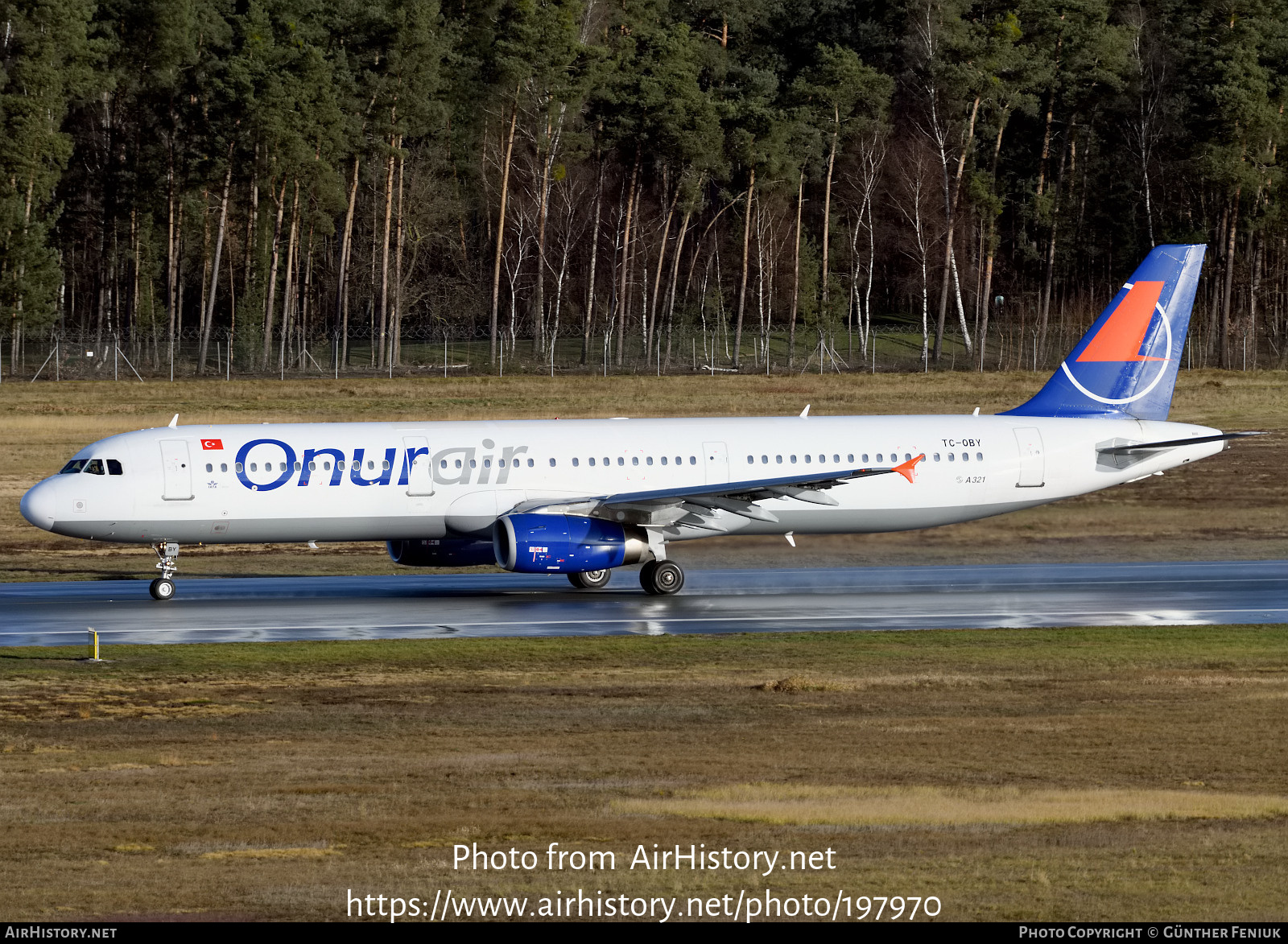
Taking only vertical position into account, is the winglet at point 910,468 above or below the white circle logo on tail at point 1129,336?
below

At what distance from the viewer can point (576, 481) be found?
33969 millimetres

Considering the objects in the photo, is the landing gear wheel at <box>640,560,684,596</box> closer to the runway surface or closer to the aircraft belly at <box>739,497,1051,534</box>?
the runway surface

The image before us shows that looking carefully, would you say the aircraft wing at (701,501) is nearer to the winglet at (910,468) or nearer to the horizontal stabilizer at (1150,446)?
the winglet at (910,468)

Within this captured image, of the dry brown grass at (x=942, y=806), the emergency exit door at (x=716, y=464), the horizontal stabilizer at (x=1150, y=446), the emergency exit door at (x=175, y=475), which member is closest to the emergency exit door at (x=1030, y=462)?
the horizontal stabilizer at (x=1150, y=446)

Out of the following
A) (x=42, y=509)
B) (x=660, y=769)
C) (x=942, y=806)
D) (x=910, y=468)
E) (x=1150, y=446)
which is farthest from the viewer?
(x=1150, y=446)

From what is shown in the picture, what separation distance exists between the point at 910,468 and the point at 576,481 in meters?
6.90

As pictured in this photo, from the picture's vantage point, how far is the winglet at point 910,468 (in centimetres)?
3428

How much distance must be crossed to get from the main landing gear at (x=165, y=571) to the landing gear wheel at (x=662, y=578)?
929 centimetres

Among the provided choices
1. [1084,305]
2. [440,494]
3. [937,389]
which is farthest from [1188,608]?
[1084,305]

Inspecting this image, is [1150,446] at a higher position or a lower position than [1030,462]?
higher

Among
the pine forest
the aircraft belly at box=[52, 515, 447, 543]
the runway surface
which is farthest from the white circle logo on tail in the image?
the pine forest

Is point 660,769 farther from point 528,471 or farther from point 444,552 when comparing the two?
point 444,552

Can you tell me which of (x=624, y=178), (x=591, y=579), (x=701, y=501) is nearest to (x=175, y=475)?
(x=591, y=579)

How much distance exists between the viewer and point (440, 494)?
33.2 meters
